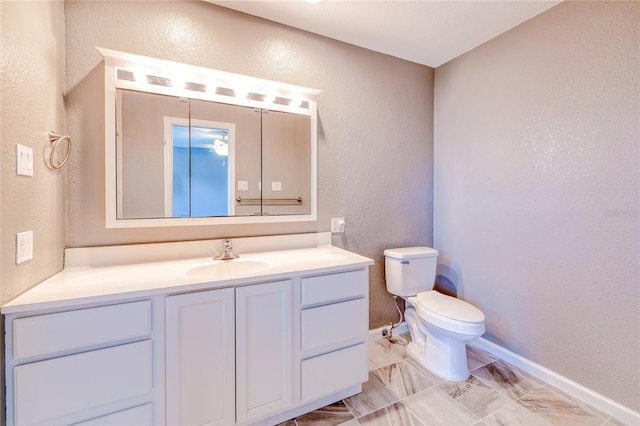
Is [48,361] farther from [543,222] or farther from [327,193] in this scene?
[543,222]

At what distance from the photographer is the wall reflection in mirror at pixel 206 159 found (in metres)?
1.52

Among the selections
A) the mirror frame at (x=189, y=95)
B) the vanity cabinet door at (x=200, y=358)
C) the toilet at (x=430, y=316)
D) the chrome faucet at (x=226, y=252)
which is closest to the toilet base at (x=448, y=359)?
the toilet at (x=430, y=316)

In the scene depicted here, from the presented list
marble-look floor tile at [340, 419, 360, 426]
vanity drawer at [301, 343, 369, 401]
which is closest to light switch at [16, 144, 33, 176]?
vanity drawer at [301, 343, 369, 401]

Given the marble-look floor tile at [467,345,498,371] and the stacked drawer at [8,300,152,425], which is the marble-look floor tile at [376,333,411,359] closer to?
the marble-look floor tile at [467,345,498,371]

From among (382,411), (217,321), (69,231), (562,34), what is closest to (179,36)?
(69,231)

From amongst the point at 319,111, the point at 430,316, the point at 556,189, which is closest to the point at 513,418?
the point at 430,316

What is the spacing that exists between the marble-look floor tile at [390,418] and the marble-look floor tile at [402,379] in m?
0.12

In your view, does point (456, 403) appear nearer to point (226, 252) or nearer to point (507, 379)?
point (507, 379)

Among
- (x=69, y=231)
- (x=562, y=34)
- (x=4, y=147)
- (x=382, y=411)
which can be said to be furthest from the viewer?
(x=562, y=34)

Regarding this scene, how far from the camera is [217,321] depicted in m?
1.23

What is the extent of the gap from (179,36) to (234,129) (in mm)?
586

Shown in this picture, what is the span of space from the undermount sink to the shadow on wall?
164 cm

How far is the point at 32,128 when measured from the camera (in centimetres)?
113

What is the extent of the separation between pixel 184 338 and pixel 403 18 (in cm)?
222
